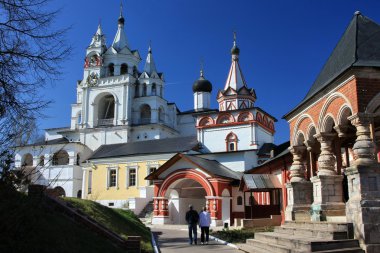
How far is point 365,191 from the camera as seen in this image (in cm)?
891

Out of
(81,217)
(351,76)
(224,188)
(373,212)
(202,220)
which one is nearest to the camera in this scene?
(373,212)

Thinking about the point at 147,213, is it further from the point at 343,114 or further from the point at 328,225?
the point at 343,114

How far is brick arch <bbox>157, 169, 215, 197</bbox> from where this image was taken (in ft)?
93.0

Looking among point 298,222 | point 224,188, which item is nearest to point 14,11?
point 298,222

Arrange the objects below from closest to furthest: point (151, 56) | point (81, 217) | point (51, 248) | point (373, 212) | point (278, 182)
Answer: point (51, 248) → point (373, 212) → point (81, 217) → point (278, 182) → point (151, 56)

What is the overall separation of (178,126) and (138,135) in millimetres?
9399

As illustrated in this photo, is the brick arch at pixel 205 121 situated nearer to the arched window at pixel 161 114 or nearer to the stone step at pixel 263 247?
the arched window at pixel 161 114

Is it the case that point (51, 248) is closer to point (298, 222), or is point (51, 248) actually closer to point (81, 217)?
point (81, 217)

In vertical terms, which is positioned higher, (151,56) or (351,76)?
(151,56)

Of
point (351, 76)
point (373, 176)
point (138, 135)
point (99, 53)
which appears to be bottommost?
point (373, 176)

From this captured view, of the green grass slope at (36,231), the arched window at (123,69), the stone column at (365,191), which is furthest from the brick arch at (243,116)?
the green grass slope at (36,231)

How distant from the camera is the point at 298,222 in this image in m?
11.3

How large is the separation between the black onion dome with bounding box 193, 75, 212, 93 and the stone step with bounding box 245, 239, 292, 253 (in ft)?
138

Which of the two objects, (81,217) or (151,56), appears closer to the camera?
(81,217)
